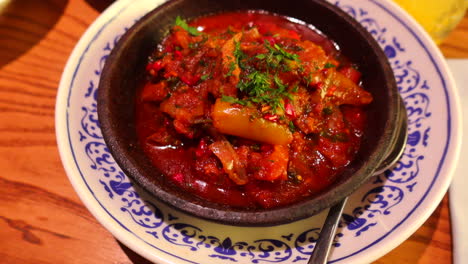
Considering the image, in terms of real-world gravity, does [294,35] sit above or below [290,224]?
above

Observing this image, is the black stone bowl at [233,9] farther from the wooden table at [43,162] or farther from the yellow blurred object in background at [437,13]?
the yellow blurred object in background at [437,13]

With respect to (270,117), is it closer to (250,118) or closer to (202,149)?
(250,118)

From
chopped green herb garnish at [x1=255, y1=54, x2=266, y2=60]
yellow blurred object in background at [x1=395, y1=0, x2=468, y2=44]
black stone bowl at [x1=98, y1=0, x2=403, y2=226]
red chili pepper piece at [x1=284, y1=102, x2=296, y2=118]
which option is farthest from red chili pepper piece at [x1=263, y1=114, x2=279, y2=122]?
yellow blurred object in background at [x1=395, y1=0, x2=468, y2=44]

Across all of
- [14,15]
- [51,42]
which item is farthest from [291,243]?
[14,15]

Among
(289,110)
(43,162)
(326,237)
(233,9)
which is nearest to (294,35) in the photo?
(233,9)

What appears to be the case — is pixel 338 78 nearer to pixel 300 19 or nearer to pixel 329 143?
pixel 329 143
